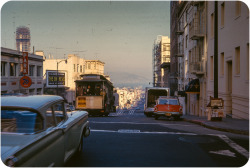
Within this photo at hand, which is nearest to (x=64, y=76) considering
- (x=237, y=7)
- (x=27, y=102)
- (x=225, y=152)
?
(x=237, y=7)

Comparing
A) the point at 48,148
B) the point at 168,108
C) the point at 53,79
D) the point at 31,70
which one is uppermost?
the point at 31,70

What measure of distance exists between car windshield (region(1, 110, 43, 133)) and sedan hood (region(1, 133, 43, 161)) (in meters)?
0.17

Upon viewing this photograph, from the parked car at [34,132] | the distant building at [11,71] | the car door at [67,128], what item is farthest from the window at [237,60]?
the distant building at [11,71]

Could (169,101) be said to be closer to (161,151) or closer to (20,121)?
(161,151)

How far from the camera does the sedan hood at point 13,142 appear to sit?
4085mm

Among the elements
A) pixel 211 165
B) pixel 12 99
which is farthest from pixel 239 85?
pixel 12 99

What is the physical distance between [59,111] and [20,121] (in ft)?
4.54

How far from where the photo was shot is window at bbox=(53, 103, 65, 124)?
240 inches

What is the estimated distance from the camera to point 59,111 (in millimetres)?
6375

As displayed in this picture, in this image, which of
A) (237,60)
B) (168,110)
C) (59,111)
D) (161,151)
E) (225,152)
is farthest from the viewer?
(168,110)

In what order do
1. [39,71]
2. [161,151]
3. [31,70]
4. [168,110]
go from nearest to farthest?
[161,151] → [168,110] → [31,70] → [39,71]

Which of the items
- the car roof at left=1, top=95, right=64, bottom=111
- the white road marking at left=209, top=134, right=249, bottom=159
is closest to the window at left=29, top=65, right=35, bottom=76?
the white road marking at left=209, top=134, right=249, bottom=159

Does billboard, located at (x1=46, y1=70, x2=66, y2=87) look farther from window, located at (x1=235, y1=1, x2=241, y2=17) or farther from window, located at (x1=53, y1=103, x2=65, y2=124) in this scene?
window, located at (x1=53, y1=103, x2=65, y2=124)

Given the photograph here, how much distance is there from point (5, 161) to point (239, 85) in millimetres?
16322
